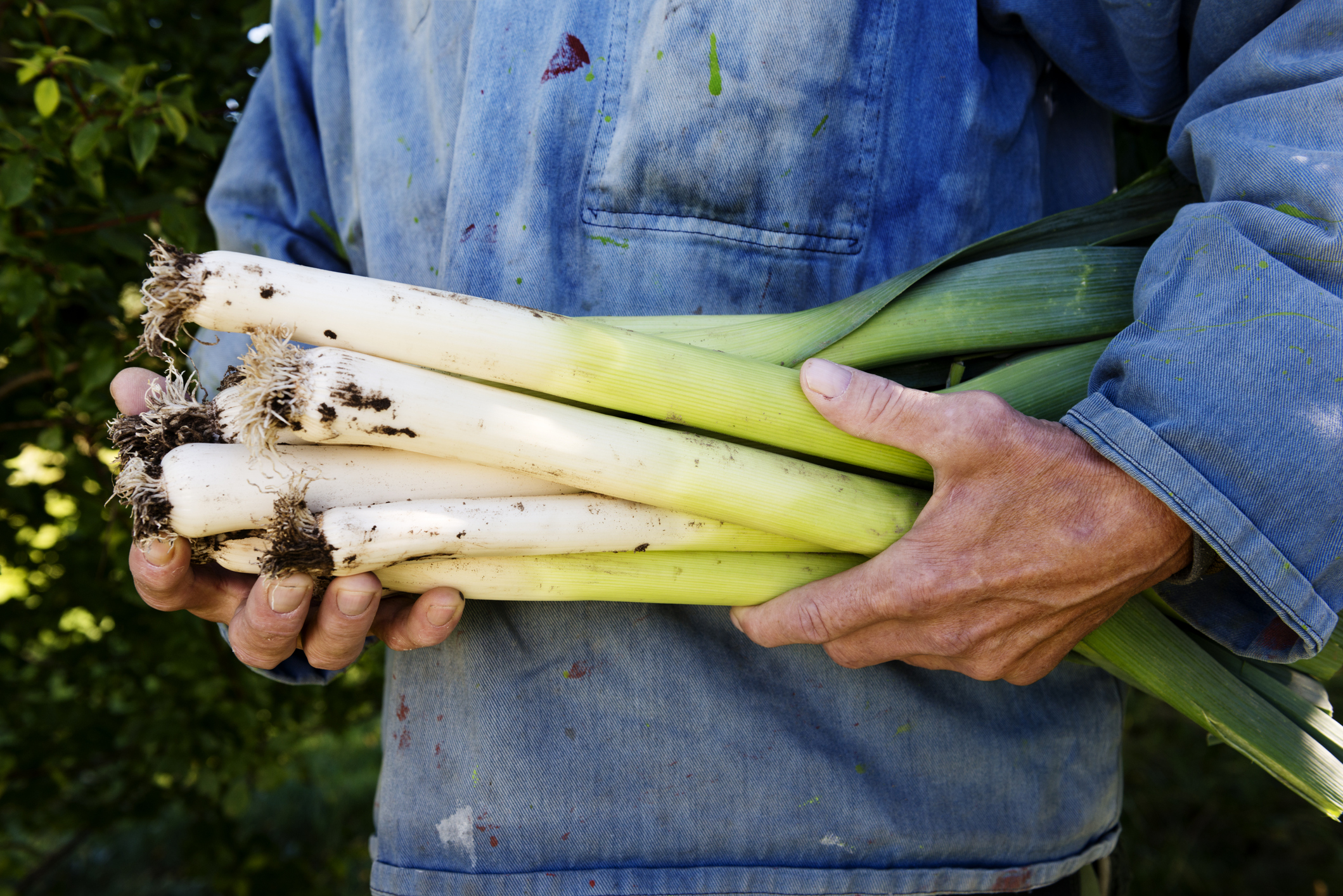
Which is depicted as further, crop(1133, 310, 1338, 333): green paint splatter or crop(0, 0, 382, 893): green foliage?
crop(0, 0, 382, 893): green foliage

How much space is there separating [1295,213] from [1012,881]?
932mm

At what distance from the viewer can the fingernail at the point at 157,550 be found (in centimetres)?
92

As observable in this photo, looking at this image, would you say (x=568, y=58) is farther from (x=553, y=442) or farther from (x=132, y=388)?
(x=132, y=388)

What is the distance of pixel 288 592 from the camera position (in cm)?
94

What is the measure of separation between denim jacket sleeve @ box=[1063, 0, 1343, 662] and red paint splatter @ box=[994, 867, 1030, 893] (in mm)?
499

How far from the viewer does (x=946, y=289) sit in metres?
1.06

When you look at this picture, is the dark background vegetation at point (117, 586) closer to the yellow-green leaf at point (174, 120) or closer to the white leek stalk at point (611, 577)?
the yellow-green leaf at point (174, 120)

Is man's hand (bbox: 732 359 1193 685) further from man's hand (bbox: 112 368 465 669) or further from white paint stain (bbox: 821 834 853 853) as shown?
man's hand (bbox: 112 368 465 669)

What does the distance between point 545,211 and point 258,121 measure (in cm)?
77

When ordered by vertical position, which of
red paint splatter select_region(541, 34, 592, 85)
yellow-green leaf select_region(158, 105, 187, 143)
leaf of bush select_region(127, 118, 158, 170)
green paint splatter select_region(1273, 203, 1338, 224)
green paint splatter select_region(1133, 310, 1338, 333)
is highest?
red paint splatter select_region(541, 34, 592, 85)

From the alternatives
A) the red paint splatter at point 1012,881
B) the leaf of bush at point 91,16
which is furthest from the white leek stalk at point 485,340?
the leaf of bush at point 91,16

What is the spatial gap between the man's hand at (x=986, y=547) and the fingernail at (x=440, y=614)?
40 cm

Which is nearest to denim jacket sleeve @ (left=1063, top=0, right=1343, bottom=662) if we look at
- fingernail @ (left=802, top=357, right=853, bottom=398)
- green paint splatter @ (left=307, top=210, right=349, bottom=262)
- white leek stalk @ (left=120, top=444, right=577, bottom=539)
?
fingernail @ (left=802, top=357, right=853, bottom=398)

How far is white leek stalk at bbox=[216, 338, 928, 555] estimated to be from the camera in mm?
871
